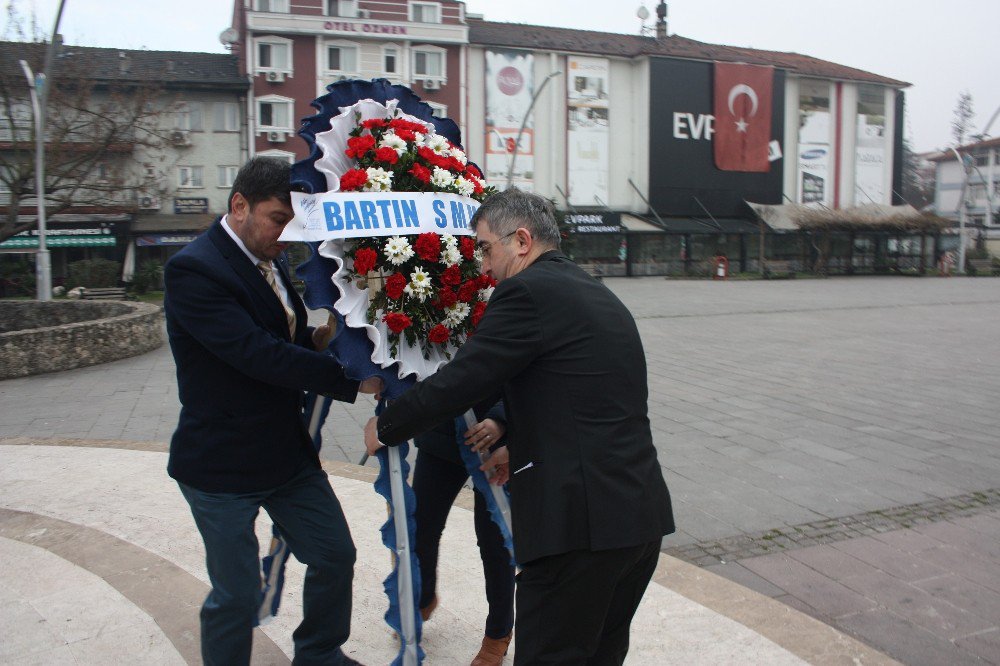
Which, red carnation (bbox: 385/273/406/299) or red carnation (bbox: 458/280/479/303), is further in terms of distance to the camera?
red carnation (bbox: 458/280/479/303)

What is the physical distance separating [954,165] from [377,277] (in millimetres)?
95839

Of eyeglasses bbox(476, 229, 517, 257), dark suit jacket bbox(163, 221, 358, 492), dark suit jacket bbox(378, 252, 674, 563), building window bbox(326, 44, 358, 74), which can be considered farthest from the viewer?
building window bbox(326, 44, 358, 74)

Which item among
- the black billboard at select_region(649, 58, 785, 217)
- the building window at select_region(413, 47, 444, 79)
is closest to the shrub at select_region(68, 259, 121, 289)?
the building window at select_region(413, 47, 444, 79)

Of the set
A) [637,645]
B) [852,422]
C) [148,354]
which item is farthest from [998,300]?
[637,645]

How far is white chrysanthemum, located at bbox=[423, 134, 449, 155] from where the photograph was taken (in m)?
3.11

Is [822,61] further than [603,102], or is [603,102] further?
[822,61]

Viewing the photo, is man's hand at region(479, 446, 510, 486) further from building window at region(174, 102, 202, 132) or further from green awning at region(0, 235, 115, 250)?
building window at region(174, 102, 202, 132)

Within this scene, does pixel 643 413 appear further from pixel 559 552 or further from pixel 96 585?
pixel 96 585

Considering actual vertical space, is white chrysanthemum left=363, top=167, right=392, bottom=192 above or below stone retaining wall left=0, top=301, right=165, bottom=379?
above

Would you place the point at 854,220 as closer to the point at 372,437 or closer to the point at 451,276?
the point at 451,276

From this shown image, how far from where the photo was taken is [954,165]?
85000mm

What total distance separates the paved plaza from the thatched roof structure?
28.7 metres

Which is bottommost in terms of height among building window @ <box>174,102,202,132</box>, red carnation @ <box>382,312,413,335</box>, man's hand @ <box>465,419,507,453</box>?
man's hand @ <box>465,419,507,453</box>

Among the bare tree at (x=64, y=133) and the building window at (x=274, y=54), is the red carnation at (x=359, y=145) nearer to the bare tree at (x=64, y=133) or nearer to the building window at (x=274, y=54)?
the bare tree at (x=64, y=133)
